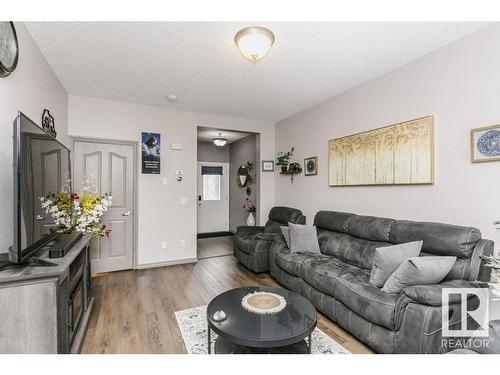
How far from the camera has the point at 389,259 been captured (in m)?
2.09

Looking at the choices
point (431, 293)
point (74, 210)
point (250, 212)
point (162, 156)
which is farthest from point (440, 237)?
point (162, 156)

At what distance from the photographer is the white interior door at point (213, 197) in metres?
6.81

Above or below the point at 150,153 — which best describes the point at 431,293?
below

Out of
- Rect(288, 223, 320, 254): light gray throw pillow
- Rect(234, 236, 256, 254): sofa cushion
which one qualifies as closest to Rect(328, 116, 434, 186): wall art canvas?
Rect(288, 223, 320, 254): light gray throw pillow

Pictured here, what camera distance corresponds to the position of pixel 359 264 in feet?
8.79

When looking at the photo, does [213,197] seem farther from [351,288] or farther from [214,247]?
[351,288]

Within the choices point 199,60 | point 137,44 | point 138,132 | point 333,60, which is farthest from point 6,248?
→ point 333,60

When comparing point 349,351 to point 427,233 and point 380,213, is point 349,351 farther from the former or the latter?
point 380,213

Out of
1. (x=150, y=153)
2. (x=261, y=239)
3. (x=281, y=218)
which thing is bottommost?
(x=261, y=239)

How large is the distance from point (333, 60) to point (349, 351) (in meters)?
2.72

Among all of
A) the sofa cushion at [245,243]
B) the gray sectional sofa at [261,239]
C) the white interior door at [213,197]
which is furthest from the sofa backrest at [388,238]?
the white interior door at [213,197]

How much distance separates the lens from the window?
6898 millimetres

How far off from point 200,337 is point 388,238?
2.06m

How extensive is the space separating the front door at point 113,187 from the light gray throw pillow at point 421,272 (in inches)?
145
